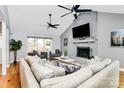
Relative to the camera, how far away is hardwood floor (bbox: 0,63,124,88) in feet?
5.25

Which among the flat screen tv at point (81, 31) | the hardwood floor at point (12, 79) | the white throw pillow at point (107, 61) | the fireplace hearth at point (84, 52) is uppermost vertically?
the flat screen tv at point (81, 31)

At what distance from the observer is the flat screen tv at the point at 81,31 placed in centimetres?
180

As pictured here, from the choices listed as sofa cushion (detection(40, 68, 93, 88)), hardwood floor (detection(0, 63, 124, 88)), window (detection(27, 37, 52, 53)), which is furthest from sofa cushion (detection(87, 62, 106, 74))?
window (detection(27, 37, 52, 53))

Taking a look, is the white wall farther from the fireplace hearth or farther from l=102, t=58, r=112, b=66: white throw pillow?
the fireplace hearth

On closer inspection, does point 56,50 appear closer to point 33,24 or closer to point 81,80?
point 33,24

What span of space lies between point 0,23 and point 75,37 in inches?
95.4

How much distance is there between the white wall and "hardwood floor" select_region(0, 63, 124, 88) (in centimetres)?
25

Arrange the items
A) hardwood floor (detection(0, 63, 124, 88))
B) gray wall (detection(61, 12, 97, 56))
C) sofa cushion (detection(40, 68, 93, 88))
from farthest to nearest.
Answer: gray wall (detection(61, 12, 97, 56))
hardwood floor (detection(0, 63, 124, 88))
sofa cushion (detection(40, 68, 93, 88))

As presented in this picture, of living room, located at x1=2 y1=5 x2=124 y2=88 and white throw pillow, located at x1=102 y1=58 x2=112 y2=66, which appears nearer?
living room, located at x1=2 y1=5 x2=124 y2=88

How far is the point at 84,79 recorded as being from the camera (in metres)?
1.30

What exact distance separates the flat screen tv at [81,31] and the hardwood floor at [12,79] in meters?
0.75

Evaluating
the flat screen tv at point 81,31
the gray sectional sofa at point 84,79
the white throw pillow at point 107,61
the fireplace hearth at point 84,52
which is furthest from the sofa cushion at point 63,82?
the flat screen tv at point 81,31

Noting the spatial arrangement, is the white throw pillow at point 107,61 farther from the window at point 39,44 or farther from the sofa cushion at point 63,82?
the window at point 39,44
